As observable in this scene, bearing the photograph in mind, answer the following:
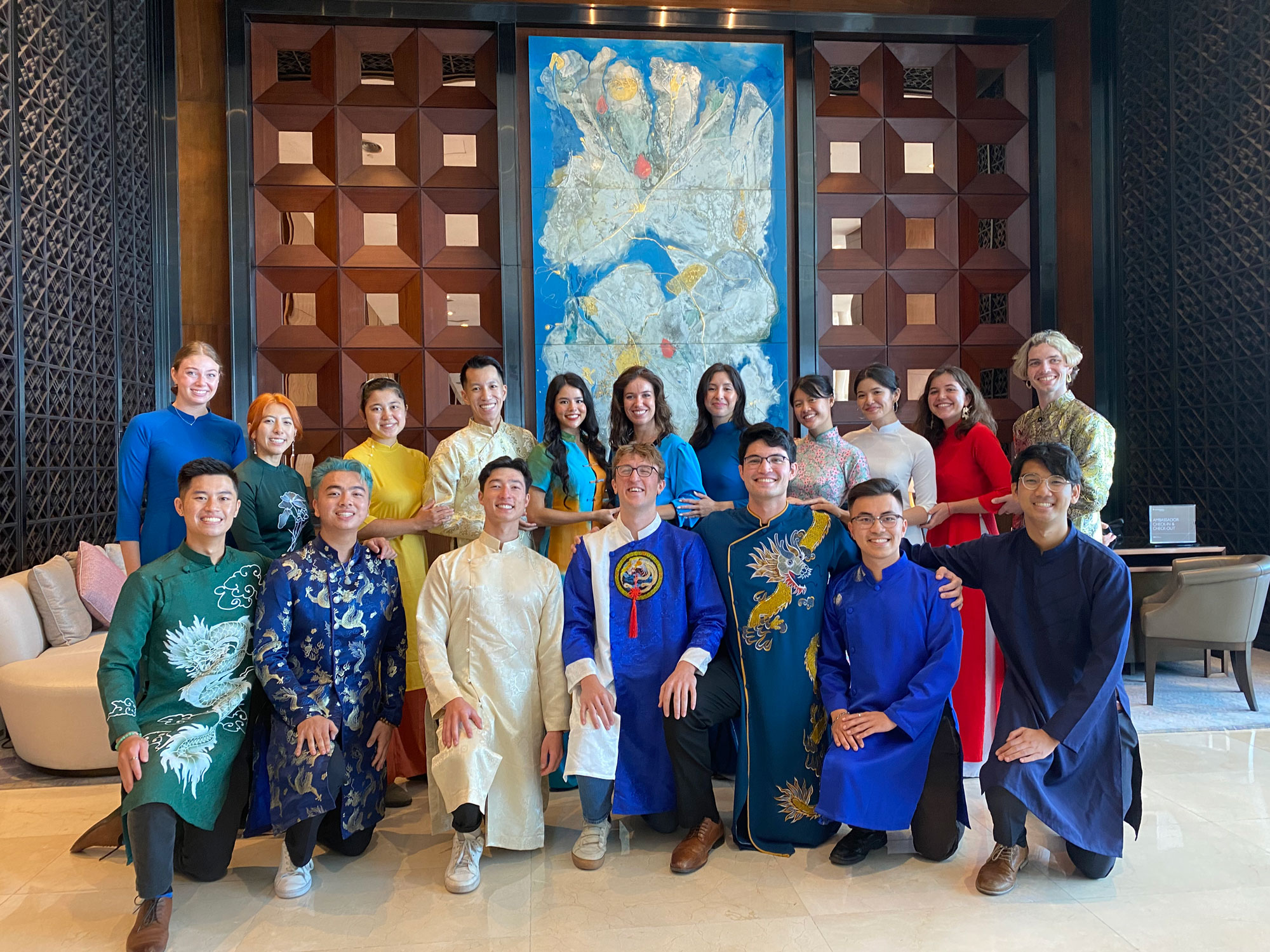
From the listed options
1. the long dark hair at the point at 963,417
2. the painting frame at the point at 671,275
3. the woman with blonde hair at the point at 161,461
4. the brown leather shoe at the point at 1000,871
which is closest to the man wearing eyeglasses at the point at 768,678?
the brown leather shoe at the point at 1000,871

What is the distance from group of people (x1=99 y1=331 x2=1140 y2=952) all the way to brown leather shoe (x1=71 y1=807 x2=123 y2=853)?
2 cm

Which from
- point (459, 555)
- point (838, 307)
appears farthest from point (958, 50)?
point (459, 555)

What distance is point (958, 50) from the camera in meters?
6.02

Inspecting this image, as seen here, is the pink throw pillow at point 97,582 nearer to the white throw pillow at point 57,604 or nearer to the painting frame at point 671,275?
the white throw pillow at point 57,604

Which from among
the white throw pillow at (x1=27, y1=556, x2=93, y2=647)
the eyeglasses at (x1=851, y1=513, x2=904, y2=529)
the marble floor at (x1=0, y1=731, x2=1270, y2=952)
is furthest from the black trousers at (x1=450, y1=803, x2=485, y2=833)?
the white throw pillow at (x1=27, y1=556, x2=93, y2=647)

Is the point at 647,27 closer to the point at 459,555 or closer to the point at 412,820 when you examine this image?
the point at 459,555

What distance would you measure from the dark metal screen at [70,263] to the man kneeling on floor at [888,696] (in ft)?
12.1

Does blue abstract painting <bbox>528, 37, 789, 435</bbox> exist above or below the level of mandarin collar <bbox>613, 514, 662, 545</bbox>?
above

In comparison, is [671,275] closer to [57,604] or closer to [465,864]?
[57,604]

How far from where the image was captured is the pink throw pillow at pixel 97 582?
3.96 m

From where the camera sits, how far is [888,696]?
8.24ft

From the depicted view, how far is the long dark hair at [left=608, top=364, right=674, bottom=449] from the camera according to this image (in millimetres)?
3270

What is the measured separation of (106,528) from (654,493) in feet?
12.5

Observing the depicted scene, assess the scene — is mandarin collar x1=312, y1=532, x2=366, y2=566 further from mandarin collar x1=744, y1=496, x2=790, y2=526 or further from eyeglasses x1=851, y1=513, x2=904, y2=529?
eyeglasses x1=851, y1=513, x2=904, y2=529
